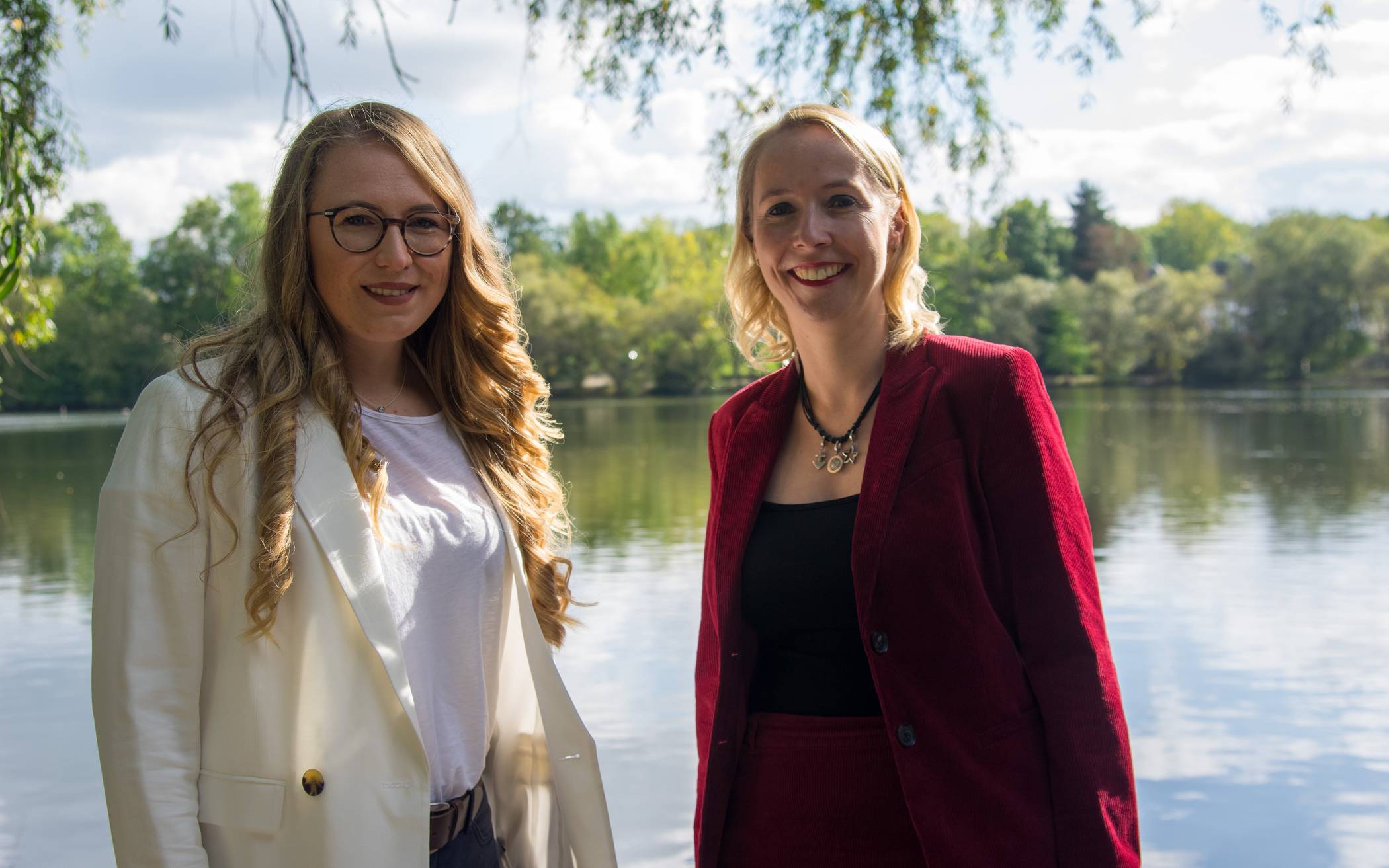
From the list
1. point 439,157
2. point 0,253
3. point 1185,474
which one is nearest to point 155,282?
point 1185,474

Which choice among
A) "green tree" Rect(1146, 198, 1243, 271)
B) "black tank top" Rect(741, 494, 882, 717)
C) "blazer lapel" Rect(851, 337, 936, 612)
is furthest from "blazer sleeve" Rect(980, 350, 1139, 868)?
"green tree" Rect(1146, 198, 1243, 271)

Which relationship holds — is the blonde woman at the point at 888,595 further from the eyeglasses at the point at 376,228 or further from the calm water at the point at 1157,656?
the calm water at the point at 1157,656


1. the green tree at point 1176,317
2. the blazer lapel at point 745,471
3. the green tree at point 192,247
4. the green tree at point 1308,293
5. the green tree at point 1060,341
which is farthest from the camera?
the green tree at point 1176,317

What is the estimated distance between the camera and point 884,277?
2.16m

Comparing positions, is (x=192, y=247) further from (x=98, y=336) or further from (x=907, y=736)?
(x=907, y=736)

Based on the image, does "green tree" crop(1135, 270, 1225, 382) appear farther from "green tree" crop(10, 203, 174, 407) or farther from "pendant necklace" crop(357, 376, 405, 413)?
"pendant necklace" crop(357, 376, 405, 413)

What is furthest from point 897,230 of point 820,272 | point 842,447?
point 842,447

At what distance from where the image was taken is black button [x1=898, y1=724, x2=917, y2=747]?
1.85m

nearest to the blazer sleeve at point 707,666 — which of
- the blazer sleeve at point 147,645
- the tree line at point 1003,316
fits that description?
the blazer sleeve at point 147,645

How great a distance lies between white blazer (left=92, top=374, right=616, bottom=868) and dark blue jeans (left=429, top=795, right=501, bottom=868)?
11 cm

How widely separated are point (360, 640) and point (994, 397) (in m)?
1.04

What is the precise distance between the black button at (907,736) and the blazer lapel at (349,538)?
0.74 meters

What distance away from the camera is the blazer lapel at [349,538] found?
1.73 meters

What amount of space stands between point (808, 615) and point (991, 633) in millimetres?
303
